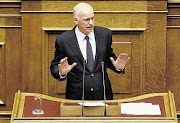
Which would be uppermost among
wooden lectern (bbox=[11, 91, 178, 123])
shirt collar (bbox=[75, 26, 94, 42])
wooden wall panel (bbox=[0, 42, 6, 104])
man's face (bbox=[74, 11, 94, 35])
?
man's face (bbox=[74, 11, 94, 35])

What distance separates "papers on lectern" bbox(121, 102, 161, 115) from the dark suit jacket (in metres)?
0.35

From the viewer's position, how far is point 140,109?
267 cm

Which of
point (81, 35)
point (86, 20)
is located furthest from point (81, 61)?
point (86, 20)

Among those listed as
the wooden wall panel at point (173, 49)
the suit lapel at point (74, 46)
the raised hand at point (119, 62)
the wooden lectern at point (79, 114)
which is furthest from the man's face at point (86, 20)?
the wooden wall panel at point (173, 49)

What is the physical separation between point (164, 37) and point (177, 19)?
0.19 m

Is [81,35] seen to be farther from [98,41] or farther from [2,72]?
[2,72]

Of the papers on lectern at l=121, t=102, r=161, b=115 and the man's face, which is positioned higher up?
the man's face

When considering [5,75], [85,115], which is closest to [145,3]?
[5,75]

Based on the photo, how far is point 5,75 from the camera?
3893mm

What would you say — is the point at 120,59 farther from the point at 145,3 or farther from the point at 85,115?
the point at 145,3

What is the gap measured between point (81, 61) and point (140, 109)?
56cm

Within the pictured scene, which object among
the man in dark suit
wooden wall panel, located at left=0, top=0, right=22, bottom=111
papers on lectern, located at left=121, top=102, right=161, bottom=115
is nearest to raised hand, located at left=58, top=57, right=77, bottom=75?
the man in dark suit

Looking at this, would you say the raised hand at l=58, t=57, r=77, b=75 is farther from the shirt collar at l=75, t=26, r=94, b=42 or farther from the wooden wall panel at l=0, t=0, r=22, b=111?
the wooden wall panel at l=0, t=0, r=22, b=111

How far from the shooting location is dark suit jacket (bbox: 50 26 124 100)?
3.02 meters
